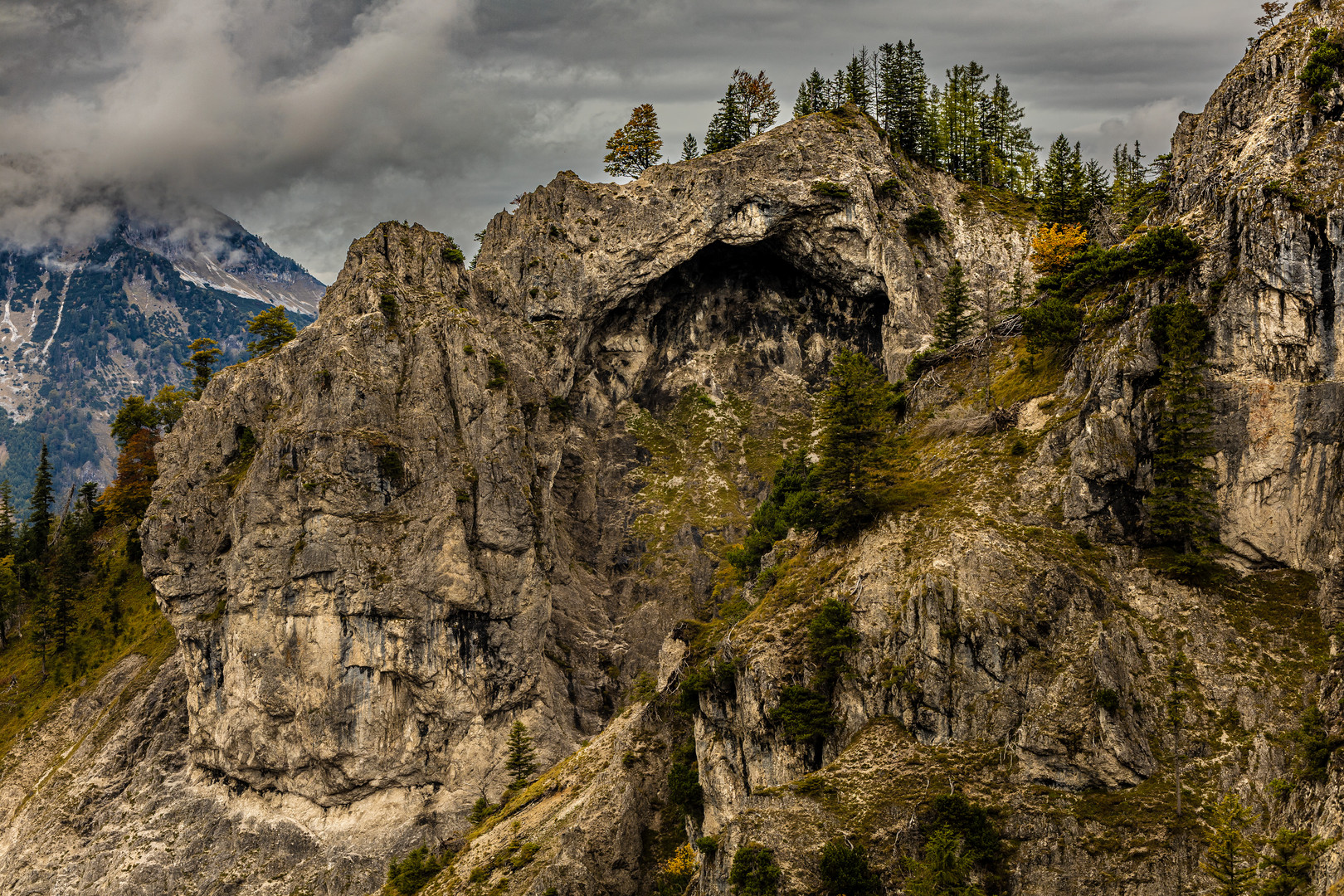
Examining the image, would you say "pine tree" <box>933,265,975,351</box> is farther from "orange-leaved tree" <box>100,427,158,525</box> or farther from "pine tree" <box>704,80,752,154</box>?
"orange-leaved tree" <box>100,427,158,525</box>

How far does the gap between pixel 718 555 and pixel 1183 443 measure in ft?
225

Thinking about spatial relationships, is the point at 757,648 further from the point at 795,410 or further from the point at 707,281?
the point at 707,281

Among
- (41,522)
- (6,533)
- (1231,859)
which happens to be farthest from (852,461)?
(6,533)

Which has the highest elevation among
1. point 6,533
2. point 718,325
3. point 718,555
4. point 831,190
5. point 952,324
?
point 831,190

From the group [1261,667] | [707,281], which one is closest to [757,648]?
[1261,667]

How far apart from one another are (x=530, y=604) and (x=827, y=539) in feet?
166

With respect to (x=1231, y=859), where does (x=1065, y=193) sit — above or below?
above

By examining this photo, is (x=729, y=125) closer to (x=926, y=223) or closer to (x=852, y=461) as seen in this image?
(x=926, y=223)

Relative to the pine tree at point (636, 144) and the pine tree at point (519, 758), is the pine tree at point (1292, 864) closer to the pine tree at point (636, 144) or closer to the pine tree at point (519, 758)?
the pine tree at point (519, 758)

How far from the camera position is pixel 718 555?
125562 mm

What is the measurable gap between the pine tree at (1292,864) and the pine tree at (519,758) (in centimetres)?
7109

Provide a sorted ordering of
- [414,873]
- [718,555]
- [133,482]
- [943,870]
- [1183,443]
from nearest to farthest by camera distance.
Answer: [943,870] < [1183,443] < [414,873] < [718,555] < [133,482]

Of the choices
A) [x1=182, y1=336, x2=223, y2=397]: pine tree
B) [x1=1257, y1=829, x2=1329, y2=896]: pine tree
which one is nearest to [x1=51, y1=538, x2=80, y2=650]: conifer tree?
[x1=182, y1=336, x2=223, y2=397]: pine tree

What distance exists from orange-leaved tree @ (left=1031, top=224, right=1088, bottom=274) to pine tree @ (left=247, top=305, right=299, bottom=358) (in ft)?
305
